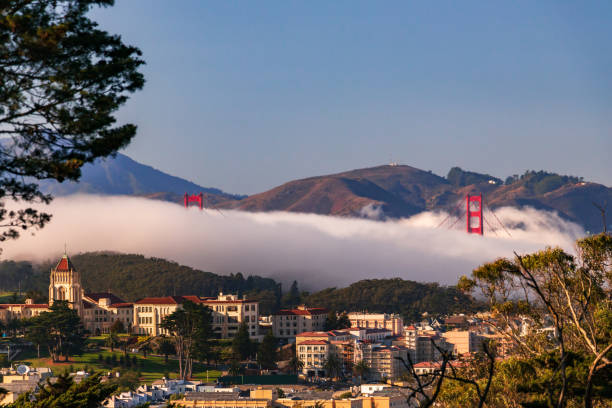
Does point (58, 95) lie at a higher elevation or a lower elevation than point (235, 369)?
higher

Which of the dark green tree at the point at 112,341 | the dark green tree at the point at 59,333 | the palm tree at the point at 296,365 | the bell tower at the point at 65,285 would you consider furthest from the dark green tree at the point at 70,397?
the bell tower at the point at 65,285

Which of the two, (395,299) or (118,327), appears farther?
(395,299)

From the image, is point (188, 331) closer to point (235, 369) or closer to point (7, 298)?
point (235, 369)

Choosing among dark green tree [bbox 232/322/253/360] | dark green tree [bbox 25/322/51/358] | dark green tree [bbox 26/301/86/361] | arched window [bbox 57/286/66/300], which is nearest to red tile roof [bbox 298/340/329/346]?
dark green tree [bbox 232/322/253/360]

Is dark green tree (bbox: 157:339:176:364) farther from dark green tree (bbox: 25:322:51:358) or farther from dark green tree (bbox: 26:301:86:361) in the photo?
dark green tree (bbox: 25:322:51:358)

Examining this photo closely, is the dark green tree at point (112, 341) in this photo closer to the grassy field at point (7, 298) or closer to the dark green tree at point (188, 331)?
the dark green tree at point (188, 331)

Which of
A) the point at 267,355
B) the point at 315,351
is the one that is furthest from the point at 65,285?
the point at 315,351

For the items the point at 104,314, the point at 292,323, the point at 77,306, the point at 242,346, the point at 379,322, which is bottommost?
the point at 242,346
